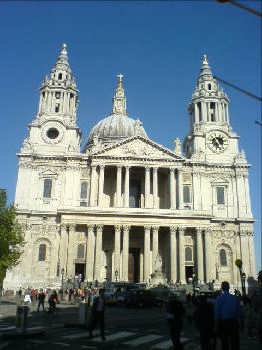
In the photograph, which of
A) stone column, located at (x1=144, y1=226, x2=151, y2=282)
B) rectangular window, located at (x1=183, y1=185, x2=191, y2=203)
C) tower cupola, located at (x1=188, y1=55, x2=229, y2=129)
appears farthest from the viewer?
tower cupola, located at (x1=188, y1=55, x2=229, y2=129)

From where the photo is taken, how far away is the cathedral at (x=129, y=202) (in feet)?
144

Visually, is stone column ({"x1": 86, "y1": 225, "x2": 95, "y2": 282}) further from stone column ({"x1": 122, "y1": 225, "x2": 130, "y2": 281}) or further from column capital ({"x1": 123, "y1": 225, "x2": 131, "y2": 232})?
column capital ({"x1": 123, "y1": 225, "x2": 131, "y2": 232})

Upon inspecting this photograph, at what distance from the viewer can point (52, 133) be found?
52031 millimetres

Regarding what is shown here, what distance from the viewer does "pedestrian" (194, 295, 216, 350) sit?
409 inches

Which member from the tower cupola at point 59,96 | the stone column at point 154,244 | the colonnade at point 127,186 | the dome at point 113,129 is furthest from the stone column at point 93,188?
the dome at point 113,129

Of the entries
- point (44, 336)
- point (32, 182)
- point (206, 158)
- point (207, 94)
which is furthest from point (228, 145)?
point (44, 336)

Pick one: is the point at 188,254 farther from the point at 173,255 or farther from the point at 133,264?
the point at 133,264

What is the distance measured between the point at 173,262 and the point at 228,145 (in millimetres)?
18796

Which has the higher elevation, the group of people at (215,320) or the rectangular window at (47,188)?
the rectangular window at (47,188)

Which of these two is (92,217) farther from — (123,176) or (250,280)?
(250,280)

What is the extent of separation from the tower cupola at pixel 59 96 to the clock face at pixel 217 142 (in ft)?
60.1

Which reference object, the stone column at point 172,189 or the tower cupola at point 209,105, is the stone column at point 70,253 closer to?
the stone column at point 172,189

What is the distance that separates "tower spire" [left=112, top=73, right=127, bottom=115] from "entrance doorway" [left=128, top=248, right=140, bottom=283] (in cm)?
3114

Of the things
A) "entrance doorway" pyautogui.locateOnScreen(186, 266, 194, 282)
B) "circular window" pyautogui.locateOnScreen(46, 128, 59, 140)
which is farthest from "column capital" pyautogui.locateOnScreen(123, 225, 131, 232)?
"circular window" pyautogui.locateOnScreen(46, 128, 59, 140)
